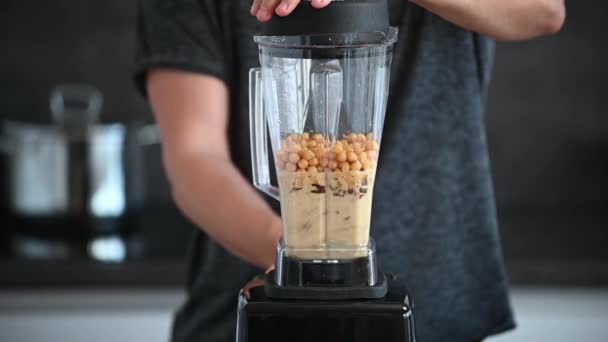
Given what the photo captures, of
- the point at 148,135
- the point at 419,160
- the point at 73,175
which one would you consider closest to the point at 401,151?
the point at 419,160

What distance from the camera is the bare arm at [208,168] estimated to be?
0.95 m

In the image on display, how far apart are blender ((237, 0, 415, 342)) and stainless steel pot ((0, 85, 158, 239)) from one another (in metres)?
1.18

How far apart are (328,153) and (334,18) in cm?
12

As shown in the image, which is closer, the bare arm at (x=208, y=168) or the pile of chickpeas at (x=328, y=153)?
the pile of chickpeas at (x=328, y=153)

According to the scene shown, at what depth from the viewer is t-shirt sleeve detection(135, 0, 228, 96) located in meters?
1.07

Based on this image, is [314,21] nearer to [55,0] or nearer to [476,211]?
[476,211]

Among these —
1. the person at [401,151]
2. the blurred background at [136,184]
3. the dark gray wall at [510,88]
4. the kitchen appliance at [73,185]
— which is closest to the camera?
the person at [401,151]

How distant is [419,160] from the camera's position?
3.63 feet

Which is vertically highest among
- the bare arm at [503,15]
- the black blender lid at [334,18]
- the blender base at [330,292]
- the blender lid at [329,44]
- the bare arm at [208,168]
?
the bare arm at [503,15]

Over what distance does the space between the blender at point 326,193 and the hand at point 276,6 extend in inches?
0.5

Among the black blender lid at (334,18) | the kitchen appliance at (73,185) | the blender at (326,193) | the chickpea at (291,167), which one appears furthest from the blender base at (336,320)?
the kitchen appliance at (73,185)

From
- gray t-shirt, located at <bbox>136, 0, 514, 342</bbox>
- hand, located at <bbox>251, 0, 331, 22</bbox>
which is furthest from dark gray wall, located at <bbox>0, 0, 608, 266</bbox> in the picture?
hand, located at <bbox>251, 0, 331, 22</bbox>

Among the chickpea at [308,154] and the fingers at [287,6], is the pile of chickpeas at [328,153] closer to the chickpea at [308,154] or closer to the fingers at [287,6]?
the chickpea at [308,154]

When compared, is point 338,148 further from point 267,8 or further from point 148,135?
point 148,135
